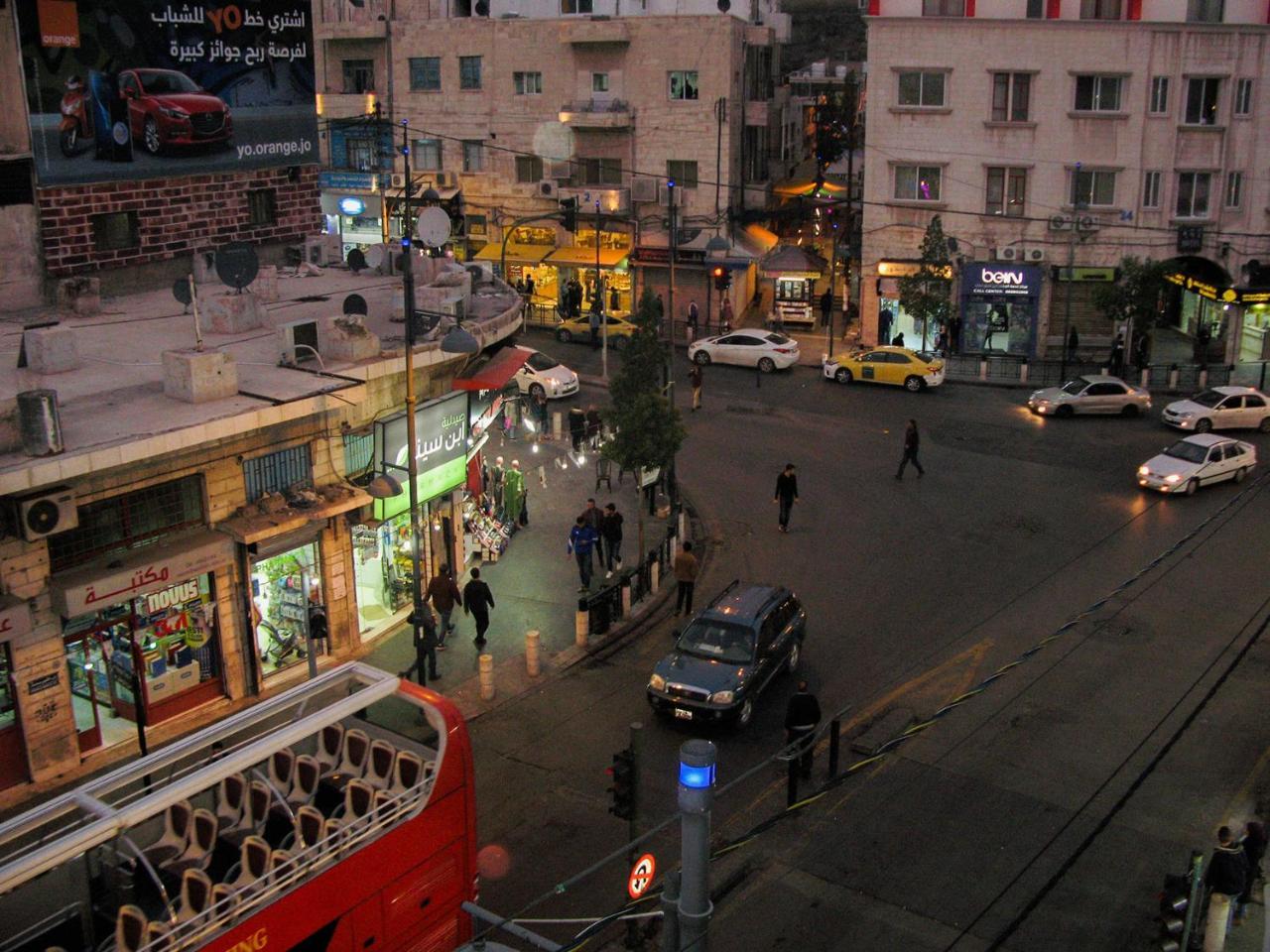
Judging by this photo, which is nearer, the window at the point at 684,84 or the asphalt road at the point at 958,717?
the asphalt road at the point at 958,717

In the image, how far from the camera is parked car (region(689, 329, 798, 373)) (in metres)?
42.3

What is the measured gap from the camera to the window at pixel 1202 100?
141 feet

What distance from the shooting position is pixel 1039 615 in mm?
23469

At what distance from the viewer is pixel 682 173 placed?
4941 centimetres

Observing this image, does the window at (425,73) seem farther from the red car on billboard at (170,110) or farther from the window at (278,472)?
the window at (278,472)

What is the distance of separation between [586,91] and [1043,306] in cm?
1883

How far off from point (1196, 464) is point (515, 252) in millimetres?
29354

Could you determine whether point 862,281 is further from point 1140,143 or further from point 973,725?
point 973,725

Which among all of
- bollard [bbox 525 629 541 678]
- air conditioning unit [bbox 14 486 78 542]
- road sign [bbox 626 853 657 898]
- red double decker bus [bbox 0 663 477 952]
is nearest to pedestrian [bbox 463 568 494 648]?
bollard [bbox 525 629 541 678]

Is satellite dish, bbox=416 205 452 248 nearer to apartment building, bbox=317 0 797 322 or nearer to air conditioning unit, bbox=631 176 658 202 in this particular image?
apartment building, bbox=317 0 797 322

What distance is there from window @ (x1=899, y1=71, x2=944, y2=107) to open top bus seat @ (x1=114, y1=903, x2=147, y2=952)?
3987cm

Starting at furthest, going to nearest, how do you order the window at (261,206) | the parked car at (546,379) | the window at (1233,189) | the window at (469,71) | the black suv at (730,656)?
1. the window at (469,71)
2. the window at (1233,189)
3. the parked car at (546,379)
4. the window at (261,206)
5. the black suv at (730,656)

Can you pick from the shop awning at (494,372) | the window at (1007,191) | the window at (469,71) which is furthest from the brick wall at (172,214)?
the window at (1007,191)

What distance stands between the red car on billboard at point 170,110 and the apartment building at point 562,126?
18.4 m
